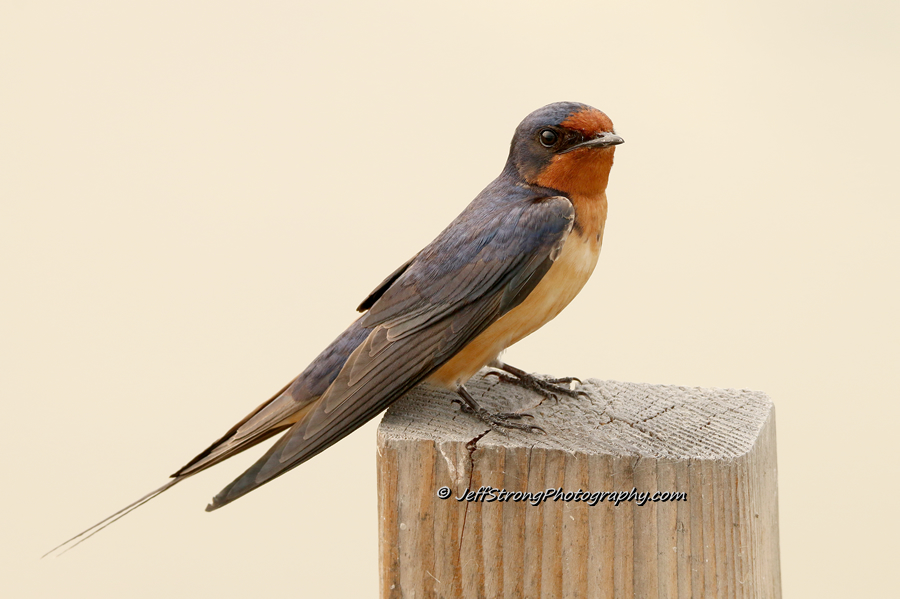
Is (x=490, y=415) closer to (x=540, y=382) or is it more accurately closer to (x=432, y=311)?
(x=432, y=311)

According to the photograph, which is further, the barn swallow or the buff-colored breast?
the buff-colored breast

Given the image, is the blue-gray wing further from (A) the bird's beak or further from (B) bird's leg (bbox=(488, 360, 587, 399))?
(B) bird's leg (bbox=(488, 360, 587, 399))

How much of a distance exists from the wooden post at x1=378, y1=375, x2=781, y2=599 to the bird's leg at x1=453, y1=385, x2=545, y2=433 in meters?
0.15

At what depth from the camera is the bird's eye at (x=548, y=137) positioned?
10.3 feet

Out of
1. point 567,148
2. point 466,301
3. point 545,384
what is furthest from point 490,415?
point 567,148

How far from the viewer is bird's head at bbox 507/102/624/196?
3.08 metres

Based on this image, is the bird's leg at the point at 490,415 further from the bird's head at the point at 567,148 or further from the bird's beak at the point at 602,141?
the bird's beak at the point at 602,141

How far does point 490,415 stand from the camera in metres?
2.87

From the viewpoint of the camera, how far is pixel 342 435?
2.86 m

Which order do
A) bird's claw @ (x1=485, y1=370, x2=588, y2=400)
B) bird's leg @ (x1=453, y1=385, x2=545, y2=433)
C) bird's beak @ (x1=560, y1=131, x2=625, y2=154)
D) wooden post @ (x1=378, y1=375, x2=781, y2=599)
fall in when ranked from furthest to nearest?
bird's claw @ (x1=485, y1=370, x2=588, y2=400) < bird's beak @ (x1=560, y1=131, x2=625, y2=154) < bird's leg @ (x1=453, y1=385, x2=545, y2=433) < wooden post @ (x1=378, y1=375, x2=781, y2=599)

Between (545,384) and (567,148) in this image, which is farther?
(545,384)

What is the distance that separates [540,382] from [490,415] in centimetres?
53

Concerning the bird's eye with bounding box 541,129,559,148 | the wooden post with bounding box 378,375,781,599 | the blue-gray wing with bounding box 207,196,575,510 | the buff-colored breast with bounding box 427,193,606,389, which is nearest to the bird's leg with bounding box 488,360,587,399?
the buff-colored breast with bounding box 427,193,606,389

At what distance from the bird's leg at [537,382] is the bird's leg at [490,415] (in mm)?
287
